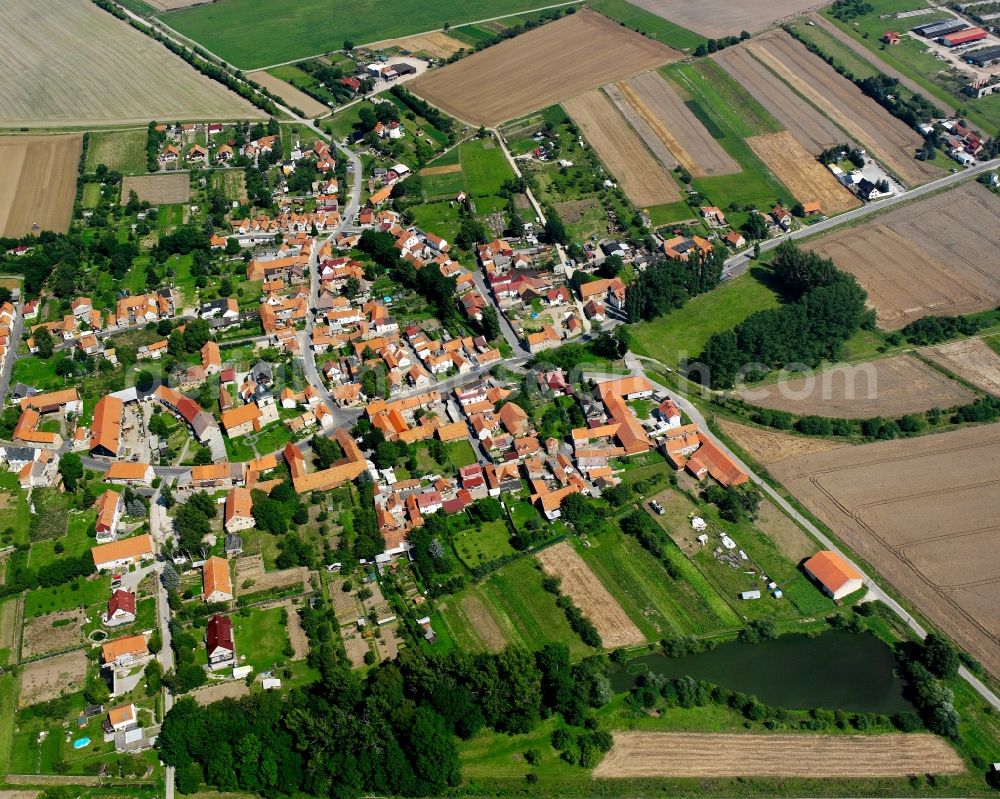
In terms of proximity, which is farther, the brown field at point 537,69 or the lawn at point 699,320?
the brown field at point 537,69

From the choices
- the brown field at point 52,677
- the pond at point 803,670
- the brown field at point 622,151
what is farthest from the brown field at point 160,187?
the pond at point 803,670

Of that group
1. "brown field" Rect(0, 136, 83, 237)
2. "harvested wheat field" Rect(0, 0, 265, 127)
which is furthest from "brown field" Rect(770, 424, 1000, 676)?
"harvested wheat field" Rect(0, 0, 265, 127)

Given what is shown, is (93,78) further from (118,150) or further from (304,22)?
(304,22)

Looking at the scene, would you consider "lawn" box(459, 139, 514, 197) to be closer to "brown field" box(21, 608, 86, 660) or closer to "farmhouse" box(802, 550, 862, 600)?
"farmhouse" box(802, 550, 862, 600)

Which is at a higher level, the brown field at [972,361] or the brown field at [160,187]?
the brown field at [160,187]

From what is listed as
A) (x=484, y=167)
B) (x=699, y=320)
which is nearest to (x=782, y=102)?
(x=484, y=167)

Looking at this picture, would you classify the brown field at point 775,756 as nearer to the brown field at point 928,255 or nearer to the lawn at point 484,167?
the brown field at point 928,255
